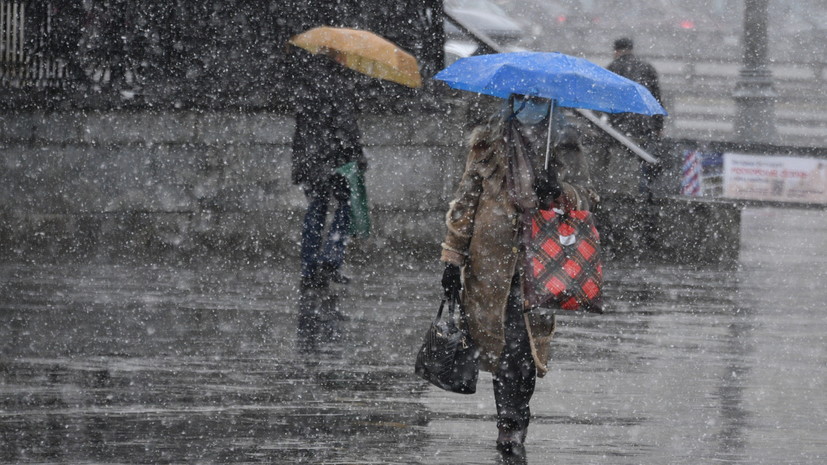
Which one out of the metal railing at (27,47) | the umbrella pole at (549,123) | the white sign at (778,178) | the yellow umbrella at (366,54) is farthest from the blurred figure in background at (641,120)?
the umbrella pole at (549,123)

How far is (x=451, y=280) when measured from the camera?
611 cm

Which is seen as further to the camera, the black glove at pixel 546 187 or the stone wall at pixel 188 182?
the stone wall at pixel 188 182

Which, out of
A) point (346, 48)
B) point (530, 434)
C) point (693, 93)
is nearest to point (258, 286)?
point (346, 48)

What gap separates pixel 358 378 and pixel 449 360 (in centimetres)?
162

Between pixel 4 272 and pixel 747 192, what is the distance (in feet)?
24.6

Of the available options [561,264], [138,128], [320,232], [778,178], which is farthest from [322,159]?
[778,178]

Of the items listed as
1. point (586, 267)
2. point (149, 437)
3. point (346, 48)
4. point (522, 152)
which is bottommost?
point (149, 437)

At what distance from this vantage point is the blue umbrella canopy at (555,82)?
609 cm

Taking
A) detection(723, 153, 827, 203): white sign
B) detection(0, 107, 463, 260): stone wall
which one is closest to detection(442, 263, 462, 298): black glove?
detection(0, 107, 463, 260): stone wall

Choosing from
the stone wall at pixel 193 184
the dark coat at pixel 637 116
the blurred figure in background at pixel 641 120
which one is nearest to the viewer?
the stone wall at pixel 193 184

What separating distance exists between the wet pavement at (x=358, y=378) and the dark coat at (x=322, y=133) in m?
0.94

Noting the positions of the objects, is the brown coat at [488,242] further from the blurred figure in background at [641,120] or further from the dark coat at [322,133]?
the blurred figure in background at [641,120]

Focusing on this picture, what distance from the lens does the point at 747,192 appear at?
49.5 ft

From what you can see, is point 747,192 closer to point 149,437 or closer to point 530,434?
point 530,434
